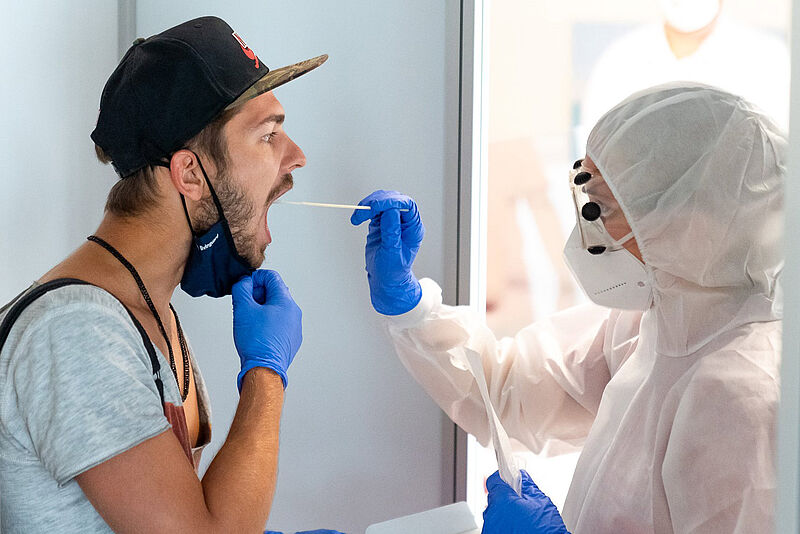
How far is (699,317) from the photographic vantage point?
125 cm

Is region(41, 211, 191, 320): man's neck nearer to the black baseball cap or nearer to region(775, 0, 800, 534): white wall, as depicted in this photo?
the black baseball cap

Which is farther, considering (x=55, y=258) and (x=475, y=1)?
(x=475, y=1)

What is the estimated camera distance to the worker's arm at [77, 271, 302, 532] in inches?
36.5

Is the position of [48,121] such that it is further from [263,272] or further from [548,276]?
[548,276]

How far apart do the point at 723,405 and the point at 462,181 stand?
2.86 ft

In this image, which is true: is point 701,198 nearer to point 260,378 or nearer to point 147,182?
point 260,378

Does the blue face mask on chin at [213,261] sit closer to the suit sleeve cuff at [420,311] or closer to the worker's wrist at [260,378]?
the worker's wrist at [260,378]

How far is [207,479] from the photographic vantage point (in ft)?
3.31

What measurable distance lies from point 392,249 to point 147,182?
0.57 metres

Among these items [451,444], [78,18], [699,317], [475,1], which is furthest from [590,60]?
[78,18]

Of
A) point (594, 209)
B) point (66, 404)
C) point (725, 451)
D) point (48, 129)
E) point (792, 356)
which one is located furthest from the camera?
point (48, 129)

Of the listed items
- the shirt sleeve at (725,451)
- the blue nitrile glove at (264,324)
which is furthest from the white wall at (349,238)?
the shirt sleeve at (725,451)

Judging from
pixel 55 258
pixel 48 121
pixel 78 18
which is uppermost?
pixel 78 18

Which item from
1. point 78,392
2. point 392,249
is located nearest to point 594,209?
point 392,249
